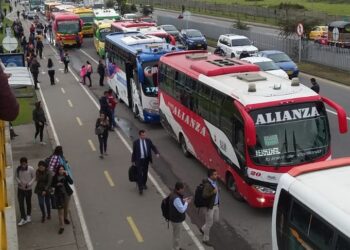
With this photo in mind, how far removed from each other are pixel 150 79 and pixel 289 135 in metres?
10.1

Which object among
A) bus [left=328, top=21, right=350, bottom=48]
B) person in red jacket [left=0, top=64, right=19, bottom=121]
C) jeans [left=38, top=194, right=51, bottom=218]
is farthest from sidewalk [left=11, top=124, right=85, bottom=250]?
bus [left=328, top=21, right=350, bottom=48]

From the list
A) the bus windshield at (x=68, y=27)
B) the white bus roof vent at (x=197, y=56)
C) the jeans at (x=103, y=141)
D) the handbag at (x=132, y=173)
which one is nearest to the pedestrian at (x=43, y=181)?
the handbag at (x=132, y=173)

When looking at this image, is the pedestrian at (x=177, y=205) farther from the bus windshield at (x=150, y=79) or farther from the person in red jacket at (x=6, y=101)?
the bus windshield at (x=150, y=79)

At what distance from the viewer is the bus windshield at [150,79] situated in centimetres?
2173

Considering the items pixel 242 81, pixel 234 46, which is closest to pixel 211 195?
pixel 242 81

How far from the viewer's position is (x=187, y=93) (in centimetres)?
1703

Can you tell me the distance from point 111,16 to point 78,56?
6.05 m

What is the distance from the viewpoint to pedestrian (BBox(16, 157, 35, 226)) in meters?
12.2

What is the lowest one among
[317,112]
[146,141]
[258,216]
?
[258,216]

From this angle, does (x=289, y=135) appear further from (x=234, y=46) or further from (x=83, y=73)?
(x=234, y=46)

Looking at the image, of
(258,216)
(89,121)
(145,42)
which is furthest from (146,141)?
(145,42)

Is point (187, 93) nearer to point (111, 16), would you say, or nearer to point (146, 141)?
point (146, 141)

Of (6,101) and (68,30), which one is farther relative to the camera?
(68,30)

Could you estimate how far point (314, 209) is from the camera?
7.34 m
